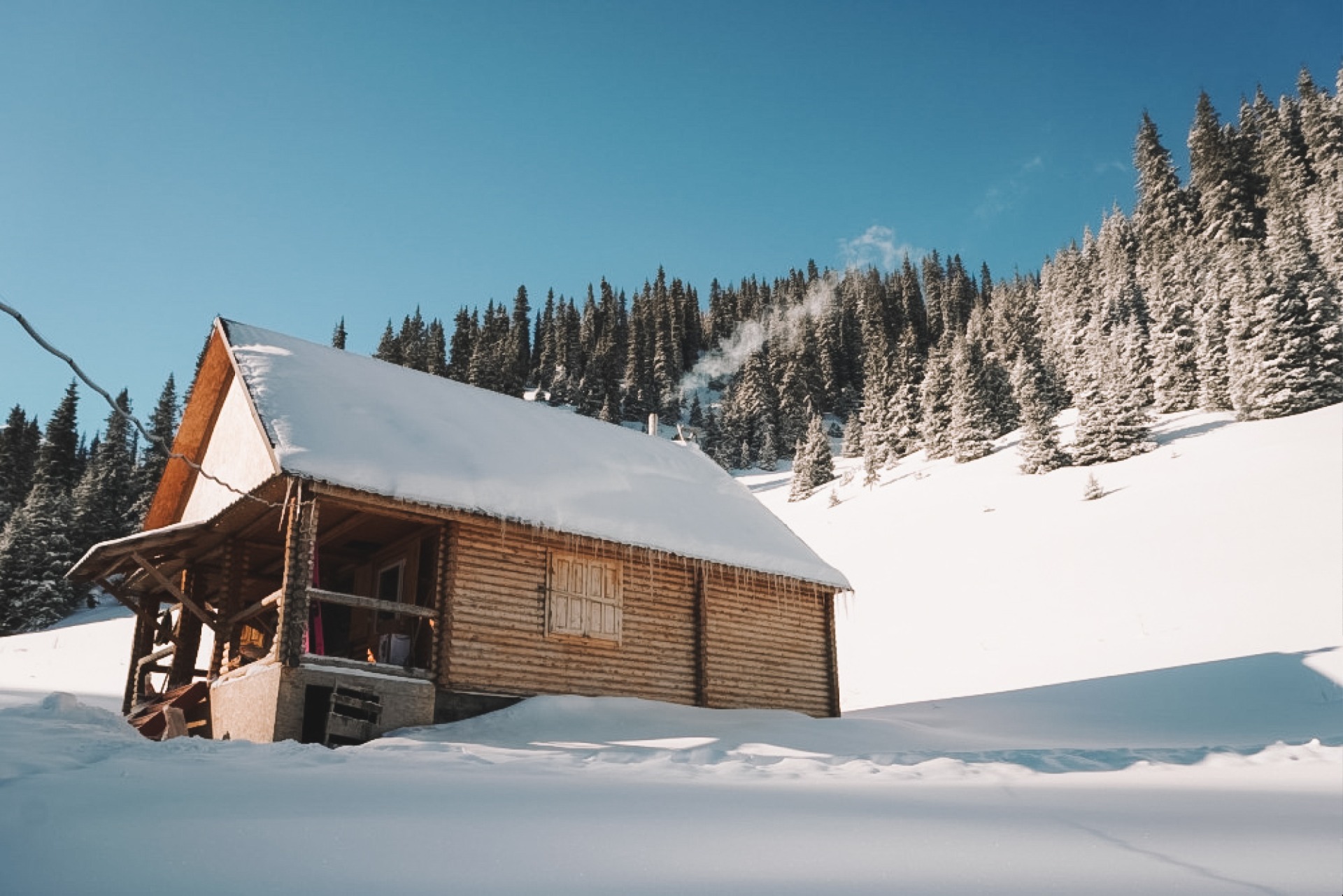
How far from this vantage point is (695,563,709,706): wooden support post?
16.7 meters

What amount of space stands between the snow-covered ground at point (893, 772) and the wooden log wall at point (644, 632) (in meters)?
0.89

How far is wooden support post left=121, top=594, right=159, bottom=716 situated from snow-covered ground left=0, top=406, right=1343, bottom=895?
9.91ft

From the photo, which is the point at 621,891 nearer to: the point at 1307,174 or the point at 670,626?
the point at 670,626

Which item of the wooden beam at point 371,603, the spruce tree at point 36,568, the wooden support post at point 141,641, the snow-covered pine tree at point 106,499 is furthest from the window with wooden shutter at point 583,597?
the snow-covered pine tree at point 106,499

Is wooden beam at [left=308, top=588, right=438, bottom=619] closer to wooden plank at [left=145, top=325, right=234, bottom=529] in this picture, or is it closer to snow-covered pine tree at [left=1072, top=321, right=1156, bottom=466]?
wooden plank at [left=145, top=325, right=234, bottom=529]

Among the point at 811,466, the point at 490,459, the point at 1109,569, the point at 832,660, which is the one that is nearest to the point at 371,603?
the point at 490,459

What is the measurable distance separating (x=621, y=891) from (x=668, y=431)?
8901cm

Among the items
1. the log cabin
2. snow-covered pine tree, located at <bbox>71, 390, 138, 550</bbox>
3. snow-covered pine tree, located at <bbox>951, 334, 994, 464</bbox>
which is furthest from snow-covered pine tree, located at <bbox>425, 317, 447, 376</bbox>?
the log cabin

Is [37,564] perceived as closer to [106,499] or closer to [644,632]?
[106,499]

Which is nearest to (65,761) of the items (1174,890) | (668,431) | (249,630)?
(1174,890)

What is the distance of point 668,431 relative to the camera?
305 feet

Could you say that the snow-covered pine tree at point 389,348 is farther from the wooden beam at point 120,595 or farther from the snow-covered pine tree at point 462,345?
the wooden beam at point 120,595

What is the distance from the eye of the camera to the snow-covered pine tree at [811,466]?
190ft

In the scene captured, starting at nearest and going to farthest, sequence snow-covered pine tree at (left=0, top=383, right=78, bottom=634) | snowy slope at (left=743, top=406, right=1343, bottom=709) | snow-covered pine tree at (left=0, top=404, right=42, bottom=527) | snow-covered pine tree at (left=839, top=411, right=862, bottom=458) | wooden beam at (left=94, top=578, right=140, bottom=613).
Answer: wooden beam at (left=94, top=578, right=140, bottom=613)
snowy slope at (left=743, top=406, right=1343, bottom=709)
snow-covered pine tree at (left=0, top=383, right=78, bottom=634)
snow-covered pine tree at (left=0, top=404, right=42, bottom=527)
snow-covered pine tree at (left=839, top=411, right=862, bottom=458)
